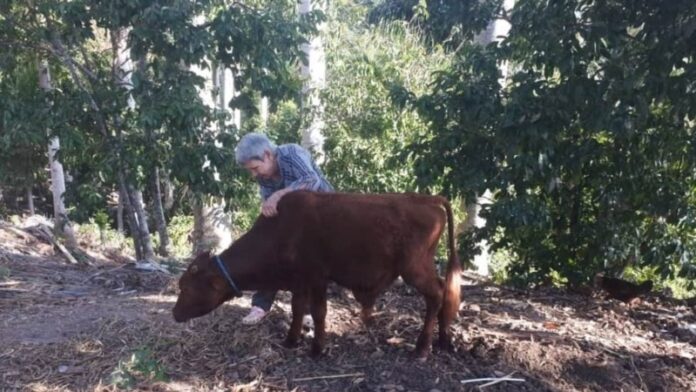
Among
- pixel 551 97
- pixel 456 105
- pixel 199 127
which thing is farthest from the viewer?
pixel 199 127

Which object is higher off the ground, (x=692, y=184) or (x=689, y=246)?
(x=692, y=184)

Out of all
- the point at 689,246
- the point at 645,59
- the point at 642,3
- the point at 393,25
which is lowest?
the point at 689,246

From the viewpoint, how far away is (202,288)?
186 inches

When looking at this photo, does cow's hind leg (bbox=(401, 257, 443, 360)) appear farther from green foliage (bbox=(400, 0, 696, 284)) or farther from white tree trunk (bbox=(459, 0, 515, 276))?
white tree trunk (bbox=(459, 0, 515, 276))

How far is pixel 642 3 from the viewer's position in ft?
16.4

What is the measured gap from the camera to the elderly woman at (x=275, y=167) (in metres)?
4.63

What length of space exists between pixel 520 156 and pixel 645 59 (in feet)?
3.89

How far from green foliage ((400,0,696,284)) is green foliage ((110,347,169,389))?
9.46ft

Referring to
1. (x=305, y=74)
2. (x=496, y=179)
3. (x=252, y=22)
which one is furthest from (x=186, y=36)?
(x=305, y=74)

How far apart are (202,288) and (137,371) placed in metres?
0.65

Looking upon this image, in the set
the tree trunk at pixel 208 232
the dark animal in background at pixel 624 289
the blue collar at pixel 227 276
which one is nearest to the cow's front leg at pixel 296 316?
the blue collar at pixel 227 276

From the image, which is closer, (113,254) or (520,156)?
(520,156)

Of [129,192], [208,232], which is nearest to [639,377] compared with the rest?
[129,192]

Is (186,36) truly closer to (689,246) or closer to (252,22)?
(252,22)
